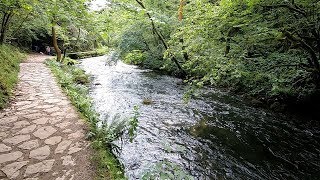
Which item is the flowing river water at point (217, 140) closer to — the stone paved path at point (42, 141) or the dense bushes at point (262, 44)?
the stone paved path at point (42, 141)

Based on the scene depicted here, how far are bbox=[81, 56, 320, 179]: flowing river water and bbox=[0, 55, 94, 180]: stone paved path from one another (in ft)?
3.21

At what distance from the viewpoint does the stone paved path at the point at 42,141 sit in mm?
3145

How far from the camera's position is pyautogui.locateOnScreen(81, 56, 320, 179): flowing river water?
187 inches

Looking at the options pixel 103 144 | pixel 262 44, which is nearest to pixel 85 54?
pixel 262 44

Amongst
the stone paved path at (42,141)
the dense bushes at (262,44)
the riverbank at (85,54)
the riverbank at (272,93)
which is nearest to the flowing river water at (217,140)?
the riverbank at (272,93)

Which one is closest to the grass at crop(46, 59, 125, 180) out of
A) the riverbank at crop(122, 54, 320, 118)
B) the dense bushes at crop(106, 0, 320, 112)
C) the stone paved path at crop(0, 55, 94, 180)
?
the stone paved path at crop(0, 55, 94, 180)

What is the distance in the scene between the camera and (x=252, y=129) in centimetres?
671

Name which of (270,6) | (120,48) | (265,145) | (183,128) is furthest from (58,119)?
(120,48)

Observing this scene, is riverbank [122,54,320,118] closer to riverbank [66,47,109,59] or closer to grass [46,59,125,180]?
grass [46,59,125,180]

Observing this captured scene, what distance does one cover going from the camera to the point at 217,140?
19.6 feet

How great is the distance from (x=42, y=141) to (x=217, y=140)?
4.07 m

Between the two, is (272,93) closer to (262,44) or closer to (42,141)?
(262,44)

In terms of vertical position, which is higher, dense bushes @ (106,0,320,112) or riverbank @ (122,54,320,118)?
dense bushes @ (106,0,320,112)

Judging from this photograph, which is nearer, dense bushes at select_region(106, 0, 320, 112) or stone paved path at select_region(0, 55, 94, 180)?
stone paved path at select_region(0, 55, 94, 180)
